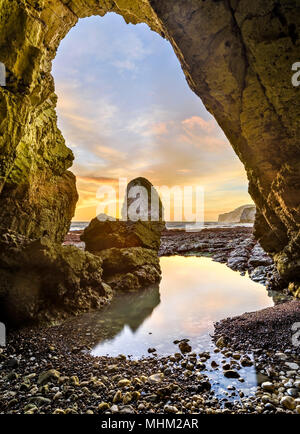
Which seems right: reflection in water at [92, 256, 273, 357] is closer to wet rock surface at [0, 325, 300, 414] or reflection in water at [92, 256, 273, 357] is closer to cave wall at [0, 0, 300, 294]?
wet rock surface at [0, 325, 300, 414]

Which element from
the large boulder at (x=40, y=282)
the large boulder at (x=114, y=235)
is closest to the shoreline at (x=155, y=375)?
the large boulder at (x=40, y=282)

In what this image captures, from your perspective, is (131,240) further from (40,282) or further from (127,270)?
(40,282)

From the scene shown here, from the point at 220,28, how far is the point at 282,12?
1721 millimetres

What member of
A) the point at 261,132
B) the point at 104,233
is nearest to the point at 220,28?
the point at 261,132

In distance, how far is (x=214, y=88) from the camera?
25.7 feet

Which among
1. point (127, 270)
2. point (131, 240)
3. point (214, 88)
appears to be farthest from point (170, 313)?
point (214, 88)

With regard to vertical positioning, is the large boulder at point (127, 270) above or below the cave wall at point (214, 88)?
below

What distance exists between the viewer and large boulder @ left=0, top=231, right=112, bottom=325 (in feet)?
23.7

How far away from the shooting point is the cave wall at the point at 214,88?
647 cm

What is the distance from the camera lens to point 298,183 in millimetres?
7746

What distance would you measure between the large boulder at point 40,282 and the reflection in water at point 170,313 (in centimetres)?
116

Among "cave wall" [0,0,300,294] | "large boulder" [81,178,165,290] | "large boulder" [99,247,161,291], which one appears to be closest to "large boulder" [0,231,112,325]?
"cave wall" [0,0,300,294]

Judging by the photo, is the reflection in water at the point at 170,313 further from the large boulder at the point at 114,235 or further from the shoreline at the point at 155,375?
the large boulder at the point at 114,235
